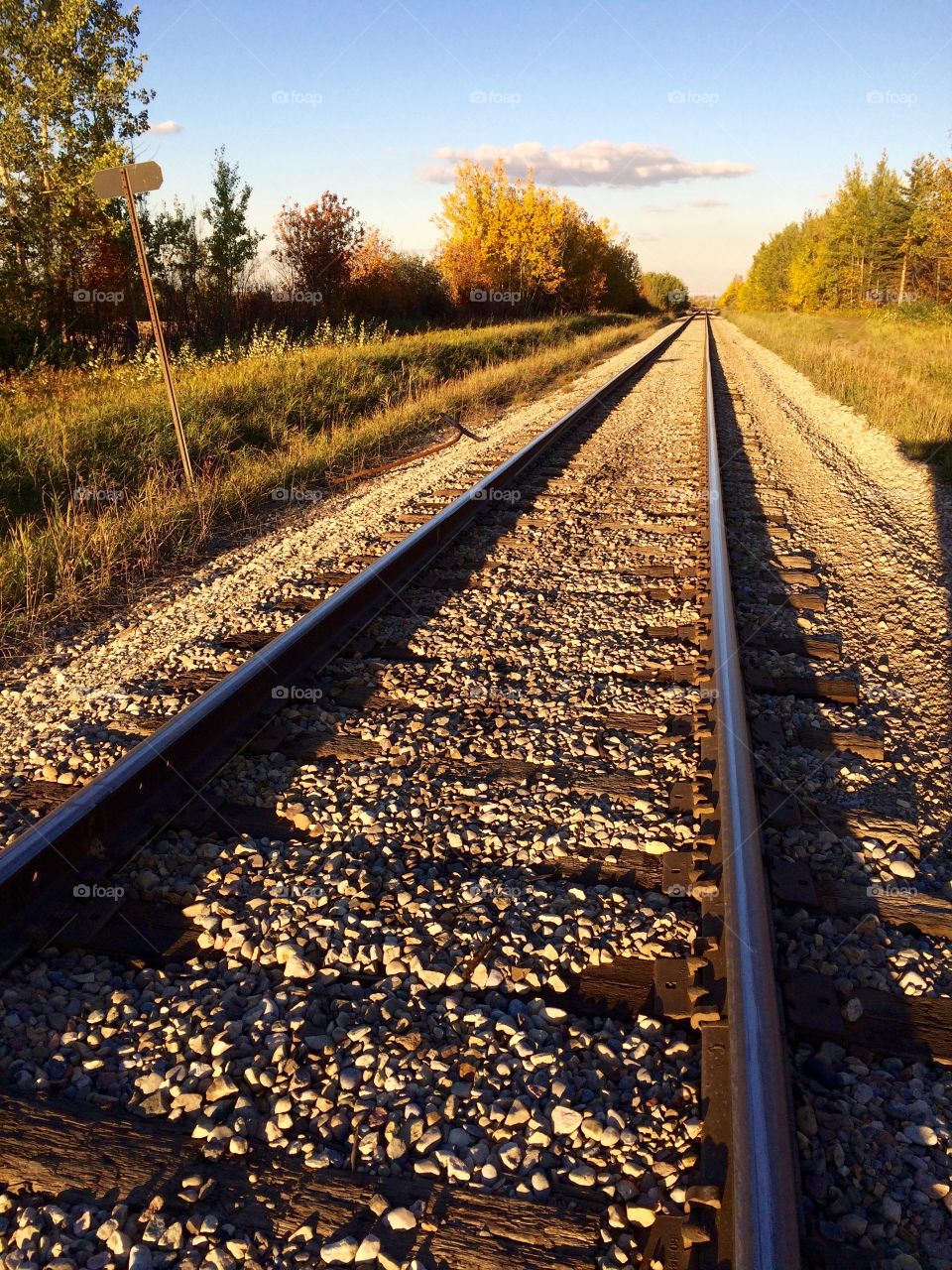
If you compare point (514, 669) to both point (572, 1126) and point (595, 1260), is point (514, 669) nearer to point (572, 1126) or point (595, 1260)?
point (572, 1126)

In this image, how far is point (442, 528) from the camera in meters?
6.06

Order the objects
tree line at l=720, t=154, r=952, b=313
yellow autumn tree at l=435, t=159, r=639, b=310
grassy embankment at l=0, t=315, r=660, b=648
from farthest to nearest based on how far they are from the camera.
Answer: tree line at l=720, t=154, r=952, b=313 < yellow autumn tree at l=435, t=159, r=639, b=310 < grassy embankment at l=0, t=315, r=660, b=648

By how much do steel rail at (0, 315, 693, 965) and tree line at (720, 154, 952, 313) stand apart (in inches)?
1856

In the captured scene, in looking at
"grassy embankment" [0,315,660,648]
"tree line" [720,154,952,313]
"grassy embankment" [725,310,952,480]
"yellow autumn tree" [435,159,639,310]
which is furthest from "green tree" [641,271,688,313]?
"grassy embankment" [0,315,660,648]

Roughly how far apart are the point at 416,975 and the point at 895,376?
55.2ft

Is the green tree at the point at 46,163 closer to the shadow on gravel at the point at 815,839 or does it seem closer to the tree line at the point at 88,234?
the tree line at the point at 88,234

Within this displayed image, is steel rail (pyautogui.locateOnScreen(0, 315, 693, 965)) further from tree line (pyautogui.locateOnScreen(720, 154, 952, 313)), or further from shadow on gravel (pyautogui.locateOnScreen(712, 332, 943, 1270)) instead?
tree line (pyautogui.locateOnScreen(720, 154, 952, 313))

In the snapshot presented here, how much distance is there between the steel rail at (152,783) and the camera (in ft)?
7.92

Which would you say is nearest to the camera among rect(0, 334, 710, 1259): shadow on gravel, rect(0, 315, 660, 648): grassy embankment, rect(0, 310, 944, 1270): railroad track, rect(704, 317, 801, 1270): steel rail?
rect(704, 317, 801, 1270): steel rail

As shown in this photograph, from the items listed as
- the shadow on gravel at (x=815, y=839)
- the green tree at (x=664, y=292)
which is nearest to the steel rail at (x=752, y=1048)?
the shadow on gravel at (x=815, y=839)

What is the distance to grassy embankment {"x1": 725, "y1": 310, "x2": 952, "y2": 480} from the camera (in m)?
10.5

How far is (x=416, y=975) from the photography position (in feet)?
7.37

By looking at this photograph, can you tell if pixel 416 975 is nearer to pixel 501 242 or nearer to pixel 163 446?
pixel 163 446

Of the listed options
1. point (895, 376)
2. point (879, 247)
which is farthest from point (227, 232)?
point (879, 247)
